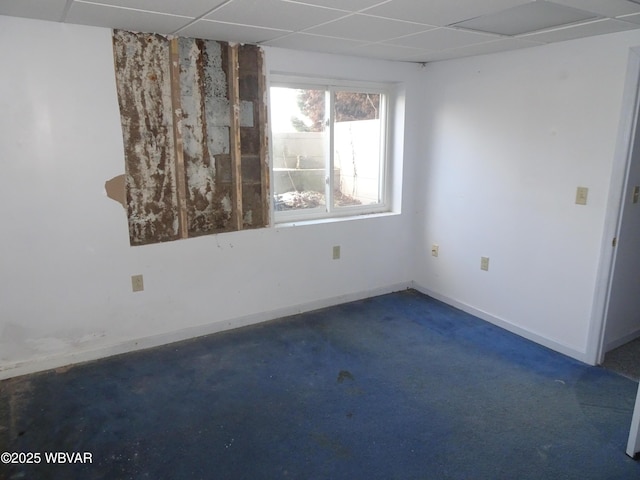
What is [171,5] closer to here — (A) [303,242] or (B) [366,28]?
(B) [366,28]

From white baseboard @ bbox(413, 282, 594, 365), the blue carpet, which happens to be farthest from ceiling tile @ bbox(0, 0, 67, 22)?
white baseboard @ bbox(413, 282, 594, 365)

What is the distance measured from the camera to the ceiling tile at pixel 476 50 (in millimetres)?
2990

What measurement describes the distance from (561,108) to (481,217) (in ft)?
3.40

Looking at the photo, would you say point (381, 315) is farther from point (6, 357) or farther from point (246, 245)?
point (6, 357)

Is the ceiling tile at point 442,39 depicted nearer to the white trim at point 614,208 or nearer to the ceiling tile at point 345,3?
the ceiling tile at point 345,3

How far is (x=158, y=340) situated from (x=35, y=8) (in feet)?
7.29

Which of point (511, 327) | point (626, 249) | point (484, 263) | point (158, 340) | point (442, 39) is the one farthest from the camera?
point (484, 263)

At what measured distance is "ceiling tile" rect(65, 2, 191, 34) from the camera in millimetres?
2270

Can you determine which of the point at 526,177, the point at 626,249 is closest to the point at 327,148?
the point at 526,177

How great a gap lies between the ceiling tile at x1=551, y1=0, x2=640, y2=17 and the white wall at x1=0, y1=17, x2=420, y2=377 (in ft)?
6.14

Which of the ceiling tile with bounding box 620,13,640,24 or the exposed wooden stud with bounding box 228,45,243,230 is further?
the exposed wooden stud with bounding box 228,45,243,230

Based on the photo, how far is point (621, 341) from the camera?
3283 millimetres

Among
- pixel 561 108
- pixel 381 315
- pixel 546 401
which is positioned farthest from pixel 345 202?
pixel 546 401

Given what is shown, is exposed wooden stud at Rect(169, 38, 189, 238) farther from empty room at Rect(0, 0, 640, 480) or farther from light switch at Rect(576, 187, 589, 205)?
light switch at Rect(576, 187, 589, 205)
